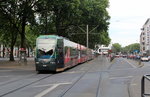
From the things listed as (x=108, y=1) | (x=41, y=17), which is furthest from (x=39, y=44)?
(x=108, y=1)

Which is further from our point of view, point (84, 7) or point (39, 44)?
point (84, 7)

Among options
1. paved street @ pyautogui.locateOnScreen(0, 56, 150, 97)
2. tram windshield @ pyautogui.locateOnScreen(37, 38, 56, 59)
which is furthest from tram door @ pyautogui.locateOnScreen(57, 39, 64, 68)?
paved street @ pyautogui.locateOnScreen(0, 56, 150, 97)

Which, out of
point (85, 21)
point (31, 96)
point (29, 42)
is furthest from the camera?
point (29, 42)

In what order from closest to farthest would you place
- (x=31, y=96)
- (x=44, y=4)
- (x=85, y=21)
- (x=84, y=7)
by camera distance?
(x=31, y=96), (x=44, y=4), (x=84, y=7), (x=85, y=21)

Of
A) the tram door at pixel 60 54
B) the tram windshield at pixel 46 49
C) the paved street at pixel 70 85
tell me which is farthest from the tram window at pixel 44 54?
the paved street at pixel 70 85

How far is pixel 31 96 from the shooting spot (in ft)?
43.4

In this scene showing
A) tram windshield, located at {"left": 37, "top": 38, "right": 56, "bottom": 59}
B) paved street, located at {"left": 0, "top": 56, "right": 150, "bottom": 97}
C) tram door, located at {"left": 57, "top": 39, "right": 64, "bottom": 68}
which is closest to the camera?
paved street, located at {"left": 0, "top": 56, "right": 150, "bottom": 97}

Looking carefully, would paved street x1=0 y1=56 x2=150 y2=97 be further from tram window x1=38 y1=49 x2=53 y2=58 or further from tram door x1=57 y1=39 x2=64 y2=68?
tram door x1=57 y1=39 x2=64 y2=68

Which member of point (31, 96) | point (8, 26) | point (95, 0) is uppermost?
point (95, 0)

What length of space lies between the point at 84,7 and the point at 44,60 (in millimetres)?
21080

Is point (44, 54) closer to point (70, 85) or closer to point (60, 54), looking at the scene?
point (60, 54)

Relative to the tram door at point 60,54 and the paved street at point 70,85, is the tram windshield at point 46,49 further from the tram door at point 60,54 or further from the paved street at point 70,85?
the paved street at point 70,85

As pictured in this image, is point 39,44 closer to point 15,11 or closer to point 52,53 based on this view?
point 52,53

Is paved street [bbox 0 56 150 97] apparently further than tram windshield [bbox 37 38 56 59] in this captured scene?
No
